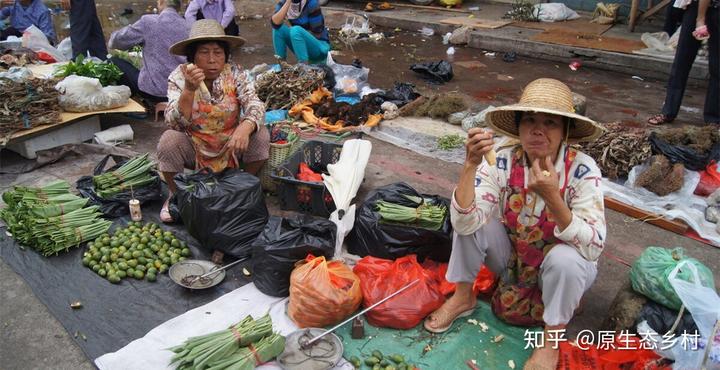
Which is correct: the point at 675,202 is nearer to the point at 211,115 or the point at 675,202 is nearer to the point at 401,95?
the point at 401,95

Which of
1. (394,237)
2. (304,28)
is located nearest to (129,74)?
(304,28)

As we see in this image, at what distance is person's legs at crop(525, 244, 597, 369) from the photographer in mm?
2381

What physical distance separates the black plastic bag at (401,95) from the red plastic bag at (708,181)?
3.07 meters

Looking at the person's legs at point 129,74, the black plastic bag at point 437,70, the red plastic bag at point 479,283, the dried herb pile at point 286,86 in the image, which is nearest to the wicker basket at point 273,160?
the red plastic bag at point 479,283

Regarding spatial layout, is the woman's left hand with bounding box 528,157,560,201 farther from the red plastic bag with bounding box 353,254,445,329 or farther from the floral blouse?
the floral blouse

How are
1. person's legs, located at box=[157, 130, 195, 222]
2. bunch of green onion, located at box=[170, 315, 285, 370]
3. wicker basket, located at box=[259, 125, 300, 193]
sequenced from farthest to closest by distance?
wicker basket, located at box=[259, 125, 300, 193], person's legs, located at box=[157, 130, 195, 222], bunch of green onion, located at box=[170, 315, 285, 370]

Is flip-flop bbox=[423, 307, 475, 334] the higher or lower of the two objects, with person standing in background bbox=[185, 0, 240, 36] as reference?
lower

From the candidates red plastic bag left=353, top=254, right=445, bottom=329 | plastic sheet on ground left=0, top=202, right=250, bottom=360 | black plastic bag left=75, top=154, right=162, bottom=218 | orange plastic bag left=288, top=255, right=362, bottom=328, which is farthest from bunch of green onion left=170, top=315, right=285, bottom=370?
black plastic bag left=75, top=154, right=162, bottom=218

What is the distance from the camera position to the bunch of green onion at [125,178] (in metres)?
3.92

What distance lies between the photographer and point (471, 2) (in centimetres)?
1189

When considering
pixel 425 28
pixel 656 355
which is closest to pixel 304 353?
pixel 656 355

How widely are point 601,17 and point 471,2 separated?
10.4 feet

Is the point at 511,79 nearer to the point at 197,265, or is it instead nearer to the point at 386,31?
the point at 386,31

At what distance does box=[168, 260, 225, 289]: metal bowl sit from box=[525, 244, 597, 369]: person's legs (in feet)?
6.08
